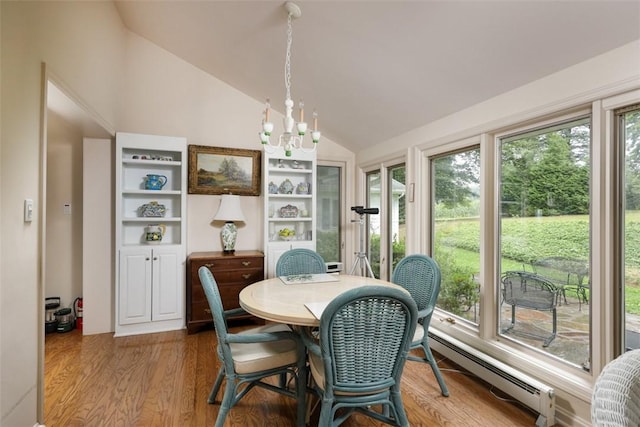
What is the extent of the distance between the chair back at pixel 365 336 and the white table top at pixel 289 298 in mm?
207

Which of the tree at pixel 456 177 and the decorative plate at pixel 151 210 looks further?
the decorative plate at pixel 151 210

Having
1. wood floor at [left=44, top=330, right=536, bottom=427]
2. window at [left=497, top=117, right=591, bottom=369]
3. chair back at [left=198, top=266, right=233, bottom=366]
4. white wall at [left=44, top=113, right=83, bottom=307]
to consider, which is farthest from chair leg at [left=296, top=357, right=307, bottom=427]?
white wall at [left=44, top=113, right=83, bottom=307]

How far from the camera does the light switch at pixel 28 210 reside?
1.57m

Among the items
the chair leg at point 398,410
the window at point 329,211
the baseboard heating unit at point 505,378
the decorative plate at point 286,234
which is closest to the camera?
the chair leg at point 398,410

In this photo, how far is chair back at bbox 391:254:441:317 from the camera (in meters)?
2.25

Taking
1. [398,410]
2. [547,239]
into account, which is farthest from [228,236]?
[547,239]

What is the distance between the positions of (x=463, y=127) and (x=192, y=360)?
3.09 meters

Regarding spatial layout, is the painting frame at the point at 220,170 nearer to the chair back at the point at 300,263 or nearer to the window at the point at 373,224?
the chair back at the point at 300,263

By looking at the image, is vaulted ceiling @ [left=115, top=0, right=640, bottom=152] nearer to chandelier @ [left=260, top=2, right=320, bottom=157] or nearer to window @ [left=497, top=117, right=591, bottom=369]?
chandelier @ [left=260, top=2, right=320, bottom=157]

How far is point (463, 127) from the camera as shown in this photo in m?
2.54

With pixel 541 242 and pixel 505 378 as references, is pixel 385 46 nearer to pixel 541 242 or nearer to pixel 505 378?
pixel 541 242

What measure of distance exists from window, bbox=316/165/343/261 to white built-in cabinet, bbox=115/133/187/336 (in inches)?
70.4

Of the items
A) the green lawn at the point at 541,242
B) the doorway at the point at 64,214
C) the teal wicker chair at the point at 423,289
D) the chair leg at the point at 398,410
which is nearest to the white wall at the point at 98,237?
the doorway at the point at 64,214

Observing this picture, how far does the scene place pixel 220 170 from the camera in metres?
3.70
